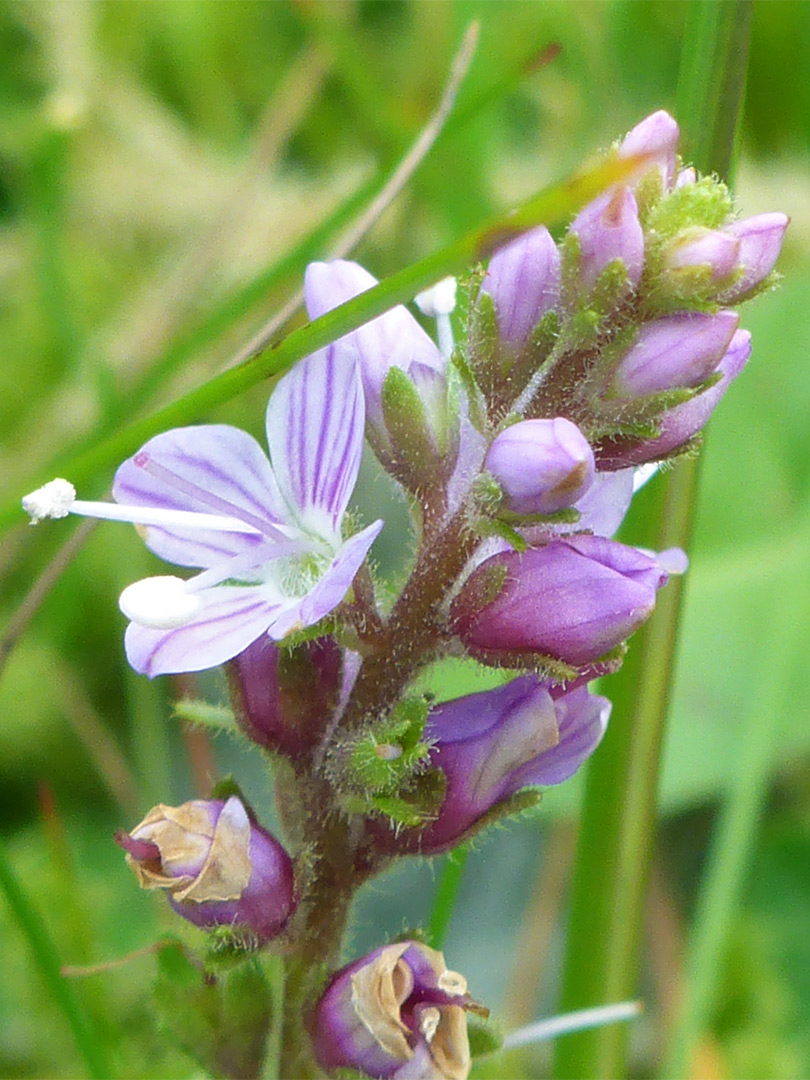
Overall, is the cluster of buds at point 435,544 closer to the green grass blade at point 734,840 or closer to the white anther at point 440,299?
the white anther at point 440,299

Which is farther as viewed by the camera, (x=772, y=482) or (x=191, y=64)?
(x=191, y=64)

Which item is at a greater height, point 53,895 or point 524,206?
point 524,206

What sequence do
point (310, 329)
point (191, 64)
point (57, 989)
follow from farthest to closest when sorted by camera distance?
point (191, 64)
point (57, 989)
point (310, 329)

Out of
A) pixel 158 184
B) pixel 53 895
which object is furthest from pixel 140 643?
pixel 158 184

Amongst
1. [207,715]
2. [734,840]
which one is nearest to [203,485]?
[207,715]

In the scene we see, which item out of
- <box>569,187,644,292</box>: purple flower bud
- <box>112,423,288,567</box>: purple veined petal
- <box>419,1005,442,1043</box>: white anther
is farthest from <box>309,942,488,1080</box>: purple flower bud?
<box>569,187,644,292</box>: purple flower bud

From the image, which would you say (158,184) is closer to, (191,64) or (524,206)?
(191,64)

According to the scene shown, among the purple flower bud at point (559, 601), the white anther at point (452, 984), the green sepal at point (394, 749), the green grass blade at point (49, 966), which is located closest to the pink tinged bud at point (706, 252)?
the purple flower bud at point (559, 601)

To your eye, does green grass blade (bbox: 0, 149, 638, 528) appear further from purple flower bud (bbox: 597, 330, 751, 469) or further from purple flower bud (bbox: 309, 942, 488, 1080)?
purple flower bud (bbox: 309, 942, 488, 1080)
